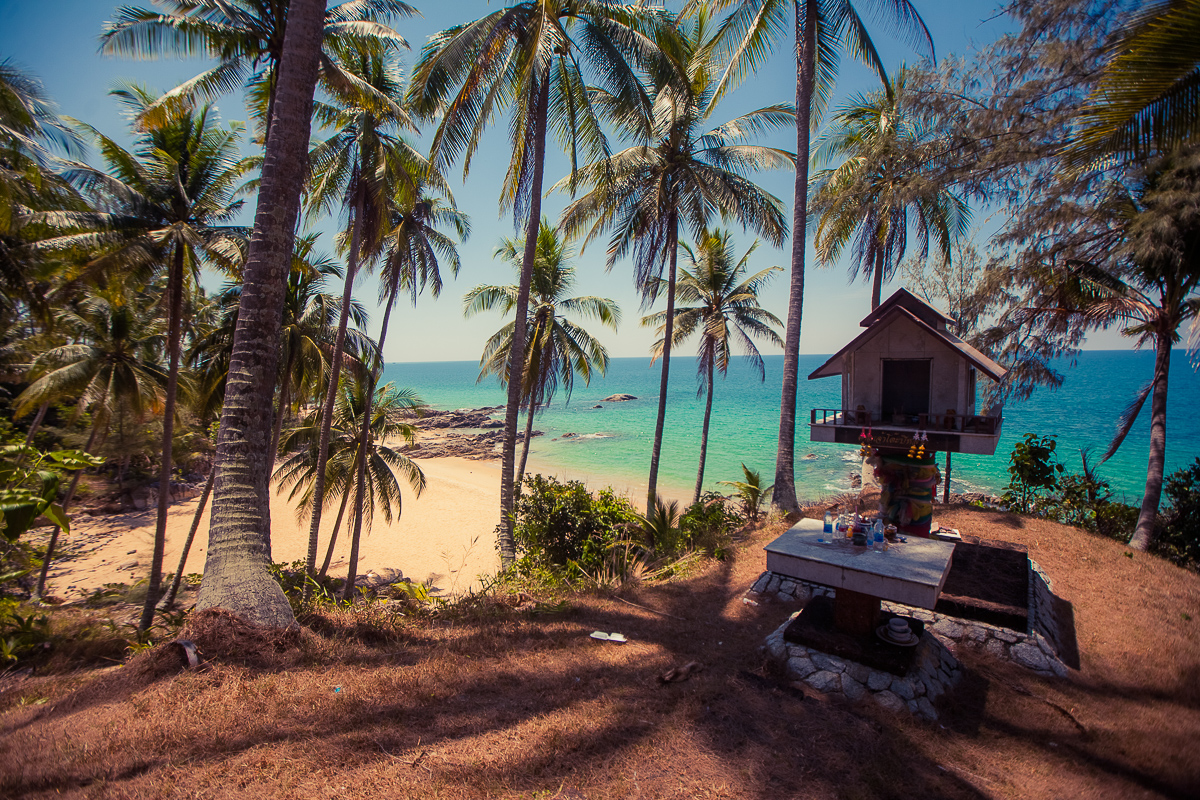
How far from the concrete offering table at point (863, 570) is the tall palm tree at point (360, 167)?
10114 millimetres

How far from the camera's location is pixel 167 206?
9.88 metres

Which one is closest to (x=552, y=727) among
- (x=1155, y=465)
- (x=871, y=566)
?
(x=871, y=566)

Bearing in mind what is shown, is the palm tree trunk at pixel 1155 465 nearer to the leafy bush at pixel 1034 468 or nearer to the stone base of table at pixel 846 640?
the leafy bush at pixel 1034 468

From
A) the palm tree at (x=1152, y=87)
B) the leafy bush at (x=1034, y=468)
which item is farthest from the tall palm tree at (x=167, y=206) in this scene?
the leafy bush at (x=1034, y=468)

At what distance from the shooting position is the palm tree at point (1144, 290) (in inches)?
306

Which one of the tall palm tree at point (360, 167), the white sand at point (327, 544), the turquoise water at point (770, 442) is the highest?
the tall palm tree at point (360, 167)

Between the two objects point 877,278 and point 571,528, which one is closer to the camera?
point 571,528

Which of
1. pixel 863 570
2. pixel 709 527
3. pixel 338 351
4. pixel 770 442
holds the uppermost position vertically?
pixel 338 351

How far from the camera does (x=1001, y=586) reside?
6.94 metres

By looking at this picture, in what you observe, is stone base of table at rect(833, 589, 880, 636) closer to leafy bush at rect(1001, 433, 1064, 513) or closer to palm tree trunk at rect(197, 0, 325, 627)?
palm tree trunk at rect(197, 0, 325, 627)

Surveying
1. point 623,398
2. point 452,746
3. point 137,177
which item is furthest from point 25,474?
point 623,398

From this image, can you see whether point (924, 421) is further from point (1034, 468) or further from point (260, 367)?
point (260, 367)

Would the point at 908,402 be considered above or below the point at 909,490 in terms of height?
above

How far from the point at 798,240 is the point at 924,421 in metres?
5.56
